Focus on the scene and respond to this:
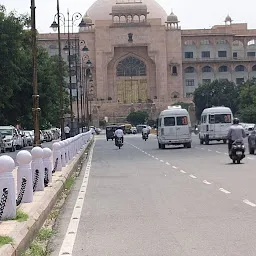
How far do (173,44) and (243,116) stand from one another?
178 feet

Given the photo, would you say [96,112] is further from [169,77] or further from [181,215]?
[181,215]

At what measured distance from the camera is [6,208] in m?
9.84

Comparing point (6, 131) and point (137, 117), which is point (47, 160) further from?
point (137, 117)

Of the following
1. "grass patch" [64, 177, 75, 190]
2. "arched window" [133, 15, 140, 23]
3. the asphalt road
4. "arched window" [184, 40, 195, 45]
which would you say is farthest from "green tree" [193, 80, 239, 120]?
the asphalt road

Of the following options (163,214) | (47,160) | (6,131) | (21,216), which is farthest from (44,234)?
(6,131)

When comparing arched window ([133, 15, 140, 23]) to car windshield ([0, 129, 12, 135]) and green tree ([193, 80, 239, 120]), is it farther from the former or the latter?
car windshield ([0, 129, 12, 135])

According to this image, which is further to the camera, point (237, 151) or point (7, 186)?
Answer: point (237, 151)

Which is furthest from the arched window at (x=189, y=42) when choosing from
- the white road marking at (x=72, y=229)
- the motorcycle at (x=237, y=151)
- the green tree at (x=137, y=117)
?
the white road marking at (x=72, y=229)

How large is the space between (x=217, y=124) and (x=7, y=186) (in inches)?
1451

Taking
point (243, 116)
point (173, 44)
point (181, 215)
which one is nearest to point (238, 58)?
point (173, 44)

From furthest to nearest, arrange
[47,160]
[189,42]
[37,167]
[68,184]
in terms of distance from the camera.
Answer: [189,42] < [68,184] < [47,160] < [37,167]

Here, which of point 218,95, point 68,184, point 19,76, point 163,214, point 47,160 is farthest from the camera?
point 218,95

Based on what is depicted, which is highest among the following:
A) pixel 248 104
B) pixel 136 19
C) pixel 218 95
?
pixel 136 19

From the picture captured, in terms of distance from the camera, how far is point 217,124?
45906mm
